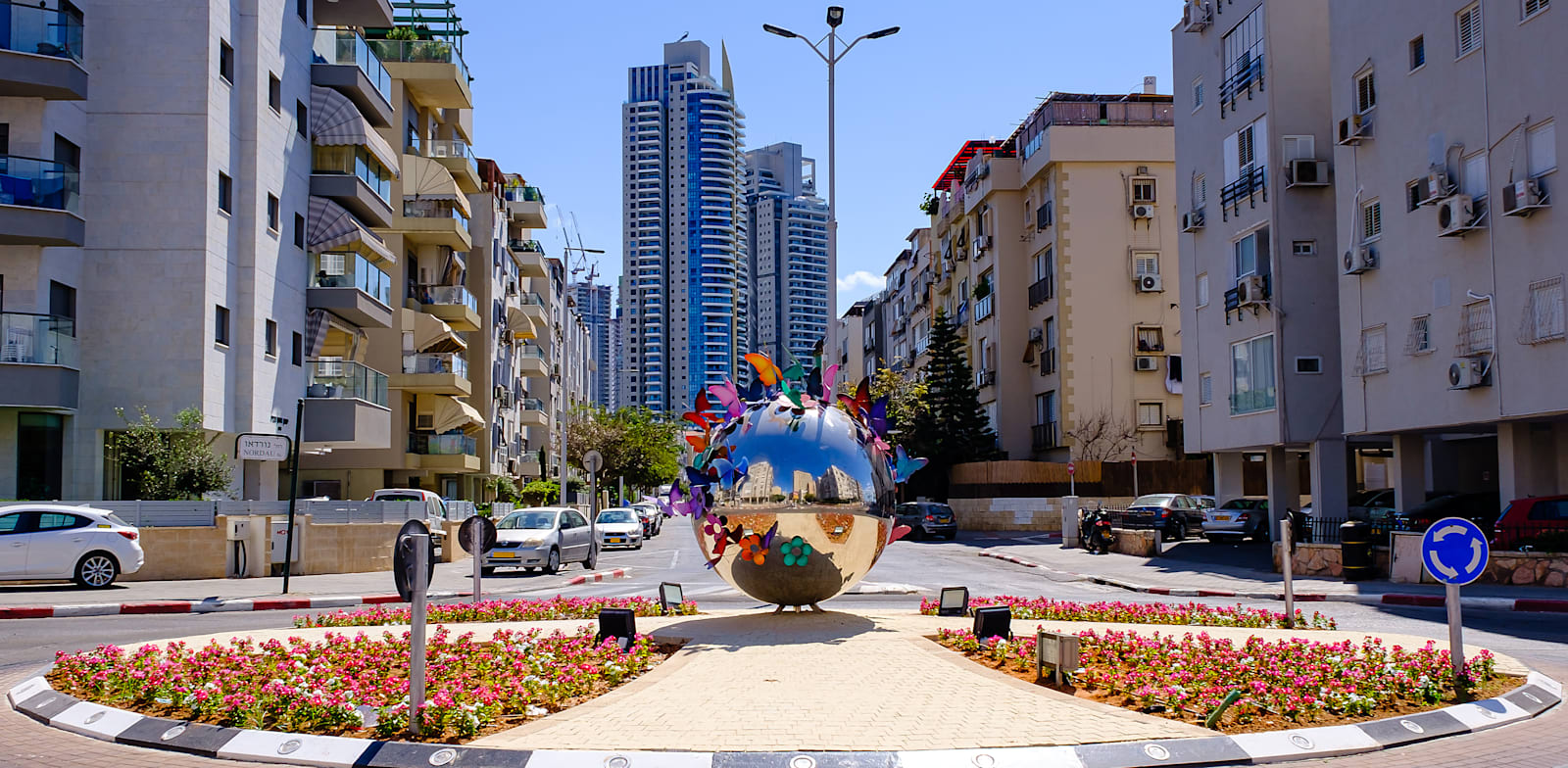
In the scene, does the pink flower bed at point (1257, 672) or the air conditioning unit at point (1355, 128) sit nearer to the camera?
the pink flower bed at point (1257, 672)

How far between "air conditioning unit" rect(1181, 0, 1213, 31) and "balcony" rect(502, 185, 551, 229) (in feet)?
137

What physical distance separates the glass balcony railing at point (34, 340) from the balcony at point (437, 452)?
69.0 ft

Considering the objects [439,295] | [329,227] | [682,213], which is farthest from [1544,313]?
[682,213]

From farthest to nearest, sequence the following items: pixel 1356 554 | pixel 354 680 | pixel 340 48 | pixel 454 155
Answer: pixel 454 155
pixel 340 48
pixel 1356 554
pixel 354 680

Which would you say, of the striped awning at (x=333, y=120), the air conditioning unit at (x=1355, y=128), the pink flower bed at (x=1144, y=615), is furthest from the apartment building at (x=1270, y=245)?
the striped awning at (x=333, y=120)

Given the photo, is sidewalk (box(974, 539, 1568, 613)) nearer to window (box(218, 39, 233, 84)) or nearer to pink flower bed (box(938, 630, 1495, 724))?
pink flower bed (box(938, 630, 1495, 724))

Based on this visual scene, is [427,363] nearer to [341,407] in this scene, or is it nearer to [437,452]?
[437,452]

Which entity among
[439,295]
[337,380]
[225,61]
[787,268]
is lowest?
[337,380]

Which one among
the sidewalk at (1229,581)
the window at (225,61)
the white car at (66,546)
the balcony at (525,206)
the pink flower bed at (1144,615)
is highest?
the balcony at (525,206)

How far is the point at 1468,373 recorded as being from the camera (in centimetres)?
2417

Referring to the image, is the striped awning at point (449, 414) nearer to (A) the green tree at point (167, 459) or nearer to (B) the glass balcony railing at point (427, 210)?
(B) the glass balcony railing at point (427, 210)

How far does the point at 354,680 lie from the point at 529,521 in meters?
18.9

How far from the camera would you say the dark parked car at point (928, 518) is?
1769 inches

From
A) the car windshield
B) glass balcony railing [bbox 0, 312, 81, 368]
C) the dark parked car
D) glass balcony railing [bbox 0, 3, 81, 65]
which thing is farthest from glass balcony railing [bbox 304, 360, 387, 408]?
the dark parked car
